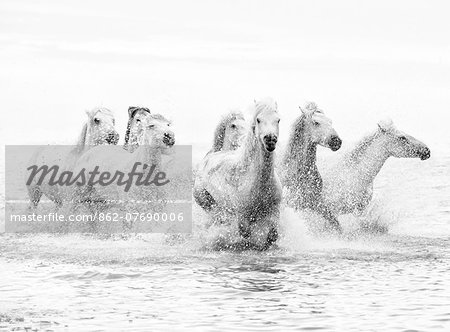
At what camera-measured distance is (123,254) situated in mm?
13141

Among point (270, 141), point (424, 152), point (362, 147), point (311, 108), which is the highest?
point (311, 108)

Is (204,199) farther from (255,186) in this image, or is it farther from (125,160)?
(255,186)

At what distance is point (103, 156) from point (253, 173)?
3.27 meters

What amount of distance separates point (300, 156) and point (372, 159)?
3.39 feet

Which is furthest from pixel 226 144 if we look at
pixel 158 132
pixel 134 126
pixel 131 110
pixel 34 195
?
pixel 34 195

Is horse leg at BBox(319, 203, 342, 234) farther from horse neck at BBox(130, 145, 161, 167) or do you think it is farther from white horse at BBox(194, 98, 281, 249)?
horse neck at BBox(130, 145, 161, 167)

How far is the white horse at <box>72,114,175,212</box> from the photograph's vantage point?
14500 mm

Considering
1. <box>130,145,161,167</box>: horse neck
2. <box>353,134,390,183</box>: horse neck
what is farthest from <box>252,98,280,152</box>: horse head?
<box>353,134,390,183</box>: horse neck

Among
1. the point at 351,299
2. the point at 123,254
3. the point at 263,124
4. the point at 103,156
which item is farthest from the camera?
the point at 103,156

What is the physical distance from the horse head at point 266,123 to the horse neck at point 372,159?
3152mm

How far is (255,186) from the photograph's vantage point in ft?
41.8

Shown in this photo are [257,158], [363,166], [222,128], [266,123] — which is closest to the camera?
[266,123]

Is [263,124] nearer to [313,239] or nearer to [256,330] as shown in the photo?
[313,239]

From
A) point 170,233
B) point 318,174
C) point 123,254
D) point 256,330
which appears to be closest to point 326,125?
point 318,174
